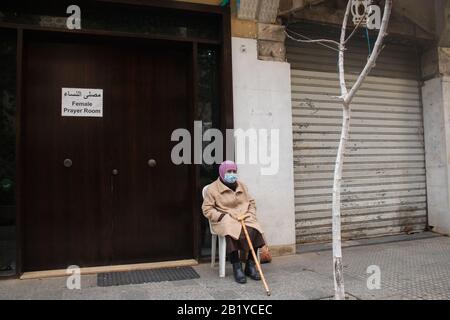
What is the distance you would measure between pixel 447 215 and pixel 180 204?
465cm

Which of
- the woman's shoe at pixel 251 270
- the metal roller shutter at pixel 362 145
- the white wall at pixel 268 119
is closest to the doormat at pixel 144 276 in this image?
the woman's shoe at pixel 251 270

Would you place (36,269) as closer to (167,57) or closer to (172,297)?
(172,297)

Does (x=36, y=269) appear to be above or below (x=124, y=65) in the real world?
below

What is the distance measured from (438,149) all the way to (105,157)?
5558 mm

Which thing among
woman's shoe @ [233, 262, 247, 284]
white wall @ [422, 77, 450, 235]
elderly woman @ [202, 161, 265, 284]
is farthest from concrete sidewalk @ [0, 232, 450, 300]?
white wall @ [422, 77, 450, 235]

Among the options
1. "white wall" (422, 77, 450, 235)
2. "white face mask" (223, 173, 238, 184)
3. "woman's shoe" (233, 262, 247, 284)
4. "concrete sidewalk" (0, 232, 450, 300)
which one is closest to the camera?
"concrete sidewalk" (0, 232, 450, 300)

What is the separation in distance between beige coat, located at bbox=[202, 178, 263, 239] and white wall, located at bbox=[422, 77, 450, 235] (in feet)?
13.1

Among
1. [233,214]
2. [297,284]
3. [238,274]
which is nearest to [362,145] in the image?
[233,214]

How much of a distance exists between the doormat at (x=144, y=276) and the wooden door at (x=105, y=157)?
1.25 ft

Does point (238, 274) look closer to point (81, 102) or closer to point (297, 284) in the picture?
point (297, 284)

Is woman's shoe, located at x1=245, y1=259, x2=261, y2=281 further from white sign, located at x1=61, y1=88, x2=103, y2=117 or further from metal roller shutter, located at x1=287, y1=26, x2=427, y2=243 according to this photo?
white sign, located at x1=61, y1=88, x2=103, y2=117

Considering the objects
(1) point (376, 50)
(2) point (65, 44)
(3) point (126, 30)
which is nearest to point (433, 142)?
(1) point (376, 50)

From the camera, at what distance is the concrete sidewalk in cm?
439

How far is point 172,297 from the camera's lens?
433 cm
